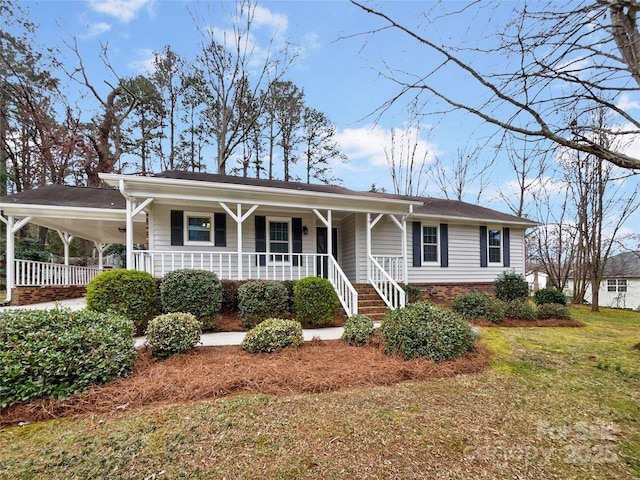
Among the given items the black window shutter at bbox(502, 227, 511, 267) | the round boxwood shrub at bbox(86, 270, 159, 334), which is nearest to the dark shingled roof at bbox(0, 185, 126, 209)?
the round boxwood shrub at bbox(86, 270, 159, 334)

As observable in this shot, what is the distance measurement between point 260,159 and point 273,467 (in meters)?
19.8

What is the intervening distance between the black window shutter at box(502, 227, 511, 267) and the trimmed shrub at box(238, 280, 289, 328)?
9565mm

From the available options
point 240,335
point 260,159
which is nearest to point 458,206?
point 240,335

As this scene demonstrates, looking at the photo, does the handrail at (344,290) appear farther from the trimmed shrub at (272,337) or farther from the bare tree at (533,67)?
the bare tree at (533,67)

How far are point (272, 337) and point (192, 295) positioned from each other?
7.85ft

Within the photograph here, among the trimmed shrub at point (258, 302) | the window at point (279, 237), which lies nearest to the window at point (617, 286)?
the window at point (279, 237)

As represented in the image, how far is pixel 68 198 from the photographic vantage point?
9719mm

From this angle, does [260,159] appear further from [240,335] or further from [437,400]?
[437,400]

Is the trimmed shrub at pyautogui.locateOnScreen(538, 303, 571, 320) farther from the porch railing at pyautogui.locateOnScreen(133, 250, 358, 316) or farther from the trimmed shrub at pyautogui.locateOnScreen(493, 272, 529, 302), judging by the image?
the porch railing at pyautogui.locateOnScreen(133, 250, 358, 316)

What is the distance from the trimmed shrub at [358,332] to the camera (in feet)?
18.1

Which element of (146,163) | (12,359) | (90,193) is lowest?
(12,359)

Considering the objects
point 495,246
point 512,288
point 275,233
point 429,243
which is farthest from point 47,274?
point 495,246

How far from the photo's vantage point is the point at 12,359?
3201 mm

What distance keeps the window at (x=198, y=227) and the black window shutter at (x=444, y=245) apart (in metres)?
7.90
